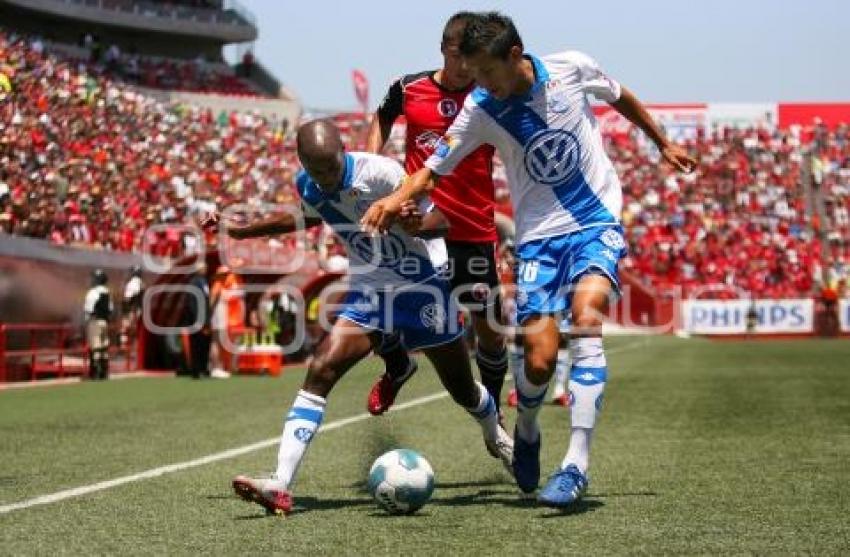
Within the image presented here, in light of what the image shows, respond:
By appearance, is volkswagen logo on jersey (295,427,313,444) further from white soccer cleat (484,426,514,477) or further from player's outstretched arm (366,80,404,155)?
player's outstretched arm (366,80,404,155)

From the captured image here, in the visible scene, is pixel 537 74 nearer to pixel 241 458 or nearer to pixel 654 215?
pixel 241 458

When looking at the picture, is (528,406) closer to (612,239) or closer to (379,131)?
(612,239)

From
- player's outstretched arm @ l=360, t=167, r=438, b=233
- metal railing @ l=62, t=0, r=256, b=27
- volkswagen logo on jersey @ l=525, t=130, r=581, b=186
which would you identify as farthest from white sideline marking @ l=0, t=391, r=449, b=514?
metal railing @ l=62, t=0, r=256, b=27

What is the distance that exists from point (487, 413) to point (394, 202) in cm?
186

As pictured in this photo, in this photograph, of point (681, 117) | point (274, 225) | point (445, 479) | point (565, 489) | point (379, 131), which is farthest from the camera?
point (681, 117)

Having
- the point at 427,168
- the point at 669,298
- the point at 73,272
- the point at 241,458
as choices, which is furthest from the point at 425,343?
the point at 669,298

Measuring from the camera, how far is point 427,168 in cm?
691

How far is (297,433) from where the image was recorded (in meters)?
6.94

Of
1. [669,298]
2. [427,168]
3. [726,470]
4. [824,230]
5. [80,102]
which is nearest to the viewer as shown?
[427,168]

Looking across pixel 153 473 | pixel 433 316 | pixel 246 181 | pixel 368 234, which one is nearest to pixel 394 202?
pixel 368 234

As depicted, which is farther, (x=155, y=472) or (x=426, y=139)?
(x=155, y=472)

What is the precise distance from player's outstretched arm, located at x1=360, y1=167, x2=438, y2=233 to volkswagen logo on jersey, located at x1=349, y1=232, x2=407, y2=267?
1.66 feet

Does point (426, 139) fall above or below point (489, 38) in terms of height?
below

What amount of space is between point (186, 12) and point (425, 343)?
53.8 m
